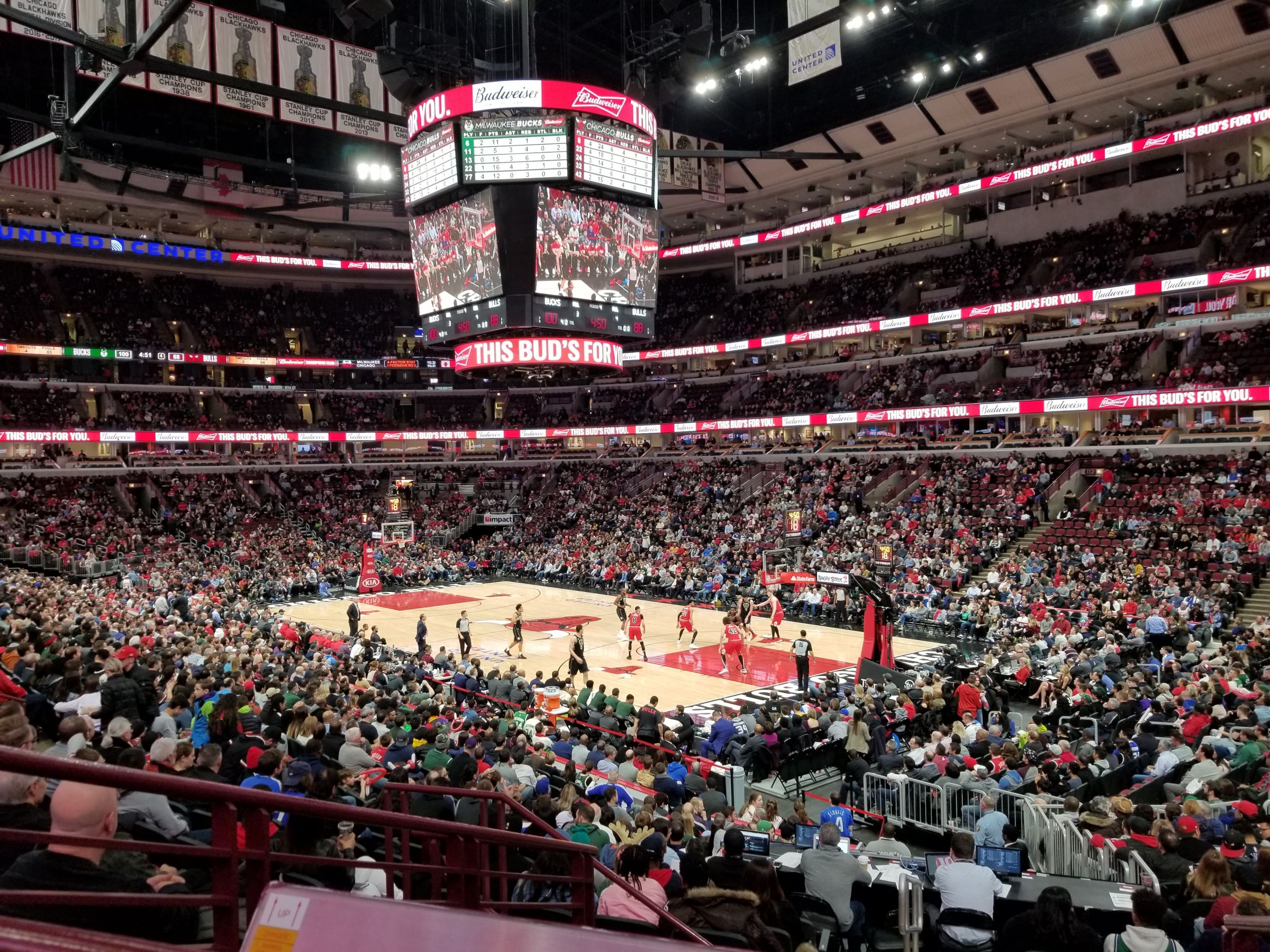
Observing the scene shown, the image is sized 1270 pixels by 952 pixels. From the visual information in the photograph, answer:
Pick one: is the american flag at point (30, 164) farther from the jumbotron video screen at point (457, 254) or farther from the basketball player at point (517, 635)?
the basketball player at point (517, 635)

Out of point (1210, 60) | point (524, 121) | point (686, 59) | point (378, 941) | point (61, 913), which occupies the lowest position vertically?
point (61, 913)

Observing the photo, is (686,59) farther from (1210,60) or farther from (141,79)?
(1210,60)

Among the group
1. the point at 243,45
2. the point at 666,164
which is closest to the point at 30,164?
the point at 243,45

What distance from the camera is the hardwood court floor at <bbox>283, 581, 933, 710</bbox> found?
69.6 feet

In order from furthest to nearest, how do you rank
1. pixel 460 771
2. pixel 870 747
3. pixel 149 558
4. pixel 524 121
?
pixel 149 558, pixel 524 121, pixel 870 747, pixel 460 771

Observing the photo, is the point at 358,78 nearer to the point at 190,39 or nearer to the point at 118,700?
the point at 190,39

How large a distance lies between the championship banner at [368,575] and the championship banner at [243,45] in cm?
1749

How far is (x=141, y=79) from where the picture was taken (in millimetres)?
24781

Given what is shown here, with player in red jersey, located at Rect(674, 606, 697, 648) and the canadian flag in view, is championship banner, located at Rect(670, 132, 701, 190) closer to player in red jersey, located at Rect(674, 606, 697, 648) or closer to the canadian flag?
the canadian flag

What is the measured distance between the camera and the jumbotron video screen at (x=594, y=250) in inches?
723

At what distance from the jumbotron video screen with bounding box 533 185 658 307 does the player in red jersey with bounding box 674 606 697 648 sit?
9.10 metres

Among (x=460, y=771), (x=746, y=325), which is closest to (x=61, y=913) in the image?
(x=460, y=771)

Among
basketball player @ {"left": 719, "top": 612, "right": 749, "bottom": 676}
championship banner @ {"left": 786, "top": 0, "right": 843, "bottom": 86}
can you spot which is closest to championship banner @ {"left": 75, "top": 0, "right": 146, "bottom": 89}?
championship banner @ {"left": 786, "top": 0, "right": 843, "bottom": 86}

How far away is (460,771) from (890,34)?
114 ft
